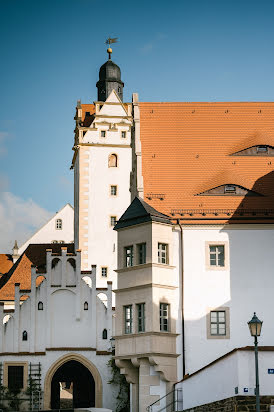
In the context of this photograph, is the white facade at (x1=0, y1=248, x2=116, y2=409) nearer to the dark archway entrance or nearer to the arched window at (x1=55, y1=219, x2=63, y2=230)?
the dark archway entrance

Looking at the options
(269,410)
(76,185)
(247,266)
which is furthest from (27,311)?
(76,185)

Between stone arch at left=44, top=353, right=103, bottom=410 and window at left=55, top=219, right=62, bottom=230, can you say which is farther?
window at left=55, top=219, right=62, bottom=230

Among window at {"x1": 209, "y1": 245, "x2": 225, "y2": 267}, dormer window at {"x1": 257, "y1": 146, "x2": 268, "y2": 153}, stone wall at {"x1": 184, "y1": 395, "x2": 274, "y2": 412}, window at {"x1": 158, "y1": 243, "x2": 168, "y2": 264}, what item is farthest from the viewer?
dormer window at {"x1": 257, "y1": 146, "x2": 268, "y2": 153}

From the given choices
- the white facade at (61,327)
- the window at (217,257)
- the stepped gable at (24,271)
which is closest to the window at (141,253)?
the window at (217,257)

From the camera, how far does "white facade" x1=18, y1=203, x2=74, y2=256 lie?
3182 inches

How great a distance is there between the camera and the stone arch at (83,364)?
42.1 metres

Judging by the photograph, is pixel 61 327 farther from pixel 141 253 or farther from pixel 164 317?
pixel 164 317

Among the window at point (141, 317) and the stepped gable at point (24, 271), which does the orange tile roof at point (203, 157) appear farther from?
the stepped gable at point (24, 271)

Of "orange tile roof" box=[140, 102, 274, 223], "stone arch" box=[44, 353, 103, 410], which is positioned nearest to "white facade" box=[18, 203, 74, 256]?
"stone arch" box=[44, 353, 103, 410]

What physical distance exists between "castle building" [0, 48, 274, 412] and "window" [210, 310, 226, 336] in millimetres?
38

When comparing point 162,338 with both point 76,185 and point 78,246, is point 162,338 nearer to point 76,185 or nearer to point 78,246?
point 78,246

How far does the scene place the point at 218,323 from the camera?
35.7 m

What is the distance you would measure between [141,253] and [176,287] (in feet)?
6.22

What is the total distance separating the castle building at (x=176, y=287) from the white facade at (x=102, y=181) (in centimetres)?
1592
